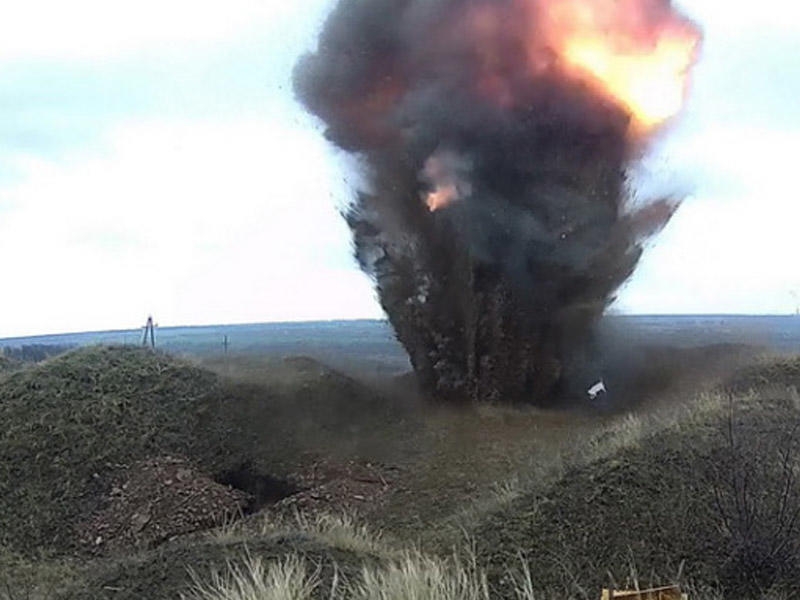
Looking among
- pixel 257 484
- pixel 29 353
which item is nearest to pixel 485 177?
pixel 257 484

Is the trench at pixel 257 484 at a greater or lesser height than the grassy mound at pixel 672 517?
lesser

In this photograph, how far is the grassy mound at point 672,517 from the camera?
429 inches

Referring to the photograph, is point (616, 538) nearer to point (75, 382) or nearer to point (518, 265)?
point (518, 265)

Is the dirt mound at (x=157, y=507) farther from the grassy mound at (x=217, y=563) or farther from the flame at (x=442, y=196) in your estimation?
the flame at (x=442, y=196)

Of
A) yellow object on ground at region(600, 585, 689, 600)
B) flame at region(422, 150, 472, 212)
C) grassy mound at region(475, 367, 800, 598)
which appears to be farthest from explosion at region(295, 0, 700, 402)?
yellow object on ground at region(600, 585, 689, 600)

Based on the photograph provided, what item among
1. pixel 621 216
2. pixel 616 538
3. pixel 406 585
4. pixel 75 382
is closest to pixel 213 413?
pixel 75 382

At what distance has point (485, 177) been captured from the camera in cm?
2209

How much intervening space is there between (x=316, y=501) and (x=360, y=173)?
27.5 feet

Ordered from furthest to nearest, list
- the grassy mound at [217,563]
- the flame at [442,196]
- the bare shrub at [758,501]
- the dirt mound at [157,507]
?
the flame at [442,196], the dirt mound at [157,507], the bare shrub at [758,501], the grassy mound at [217,563]

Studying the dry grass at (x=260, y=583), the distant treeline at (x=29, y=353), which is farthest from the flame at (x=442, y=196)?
the dry grass at (x=260, y=583)

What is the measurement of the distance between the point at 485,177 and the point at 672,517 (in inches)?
433

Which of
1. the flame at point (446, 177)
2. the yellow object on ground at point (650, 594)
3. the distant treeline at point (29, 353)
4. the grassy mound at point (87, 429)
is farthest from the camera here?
the distant treeline at point (29, 353)

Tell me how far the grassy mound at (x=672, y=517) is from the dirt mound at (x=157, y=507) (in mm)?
6304

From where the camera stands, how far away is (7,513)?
62.1ft
